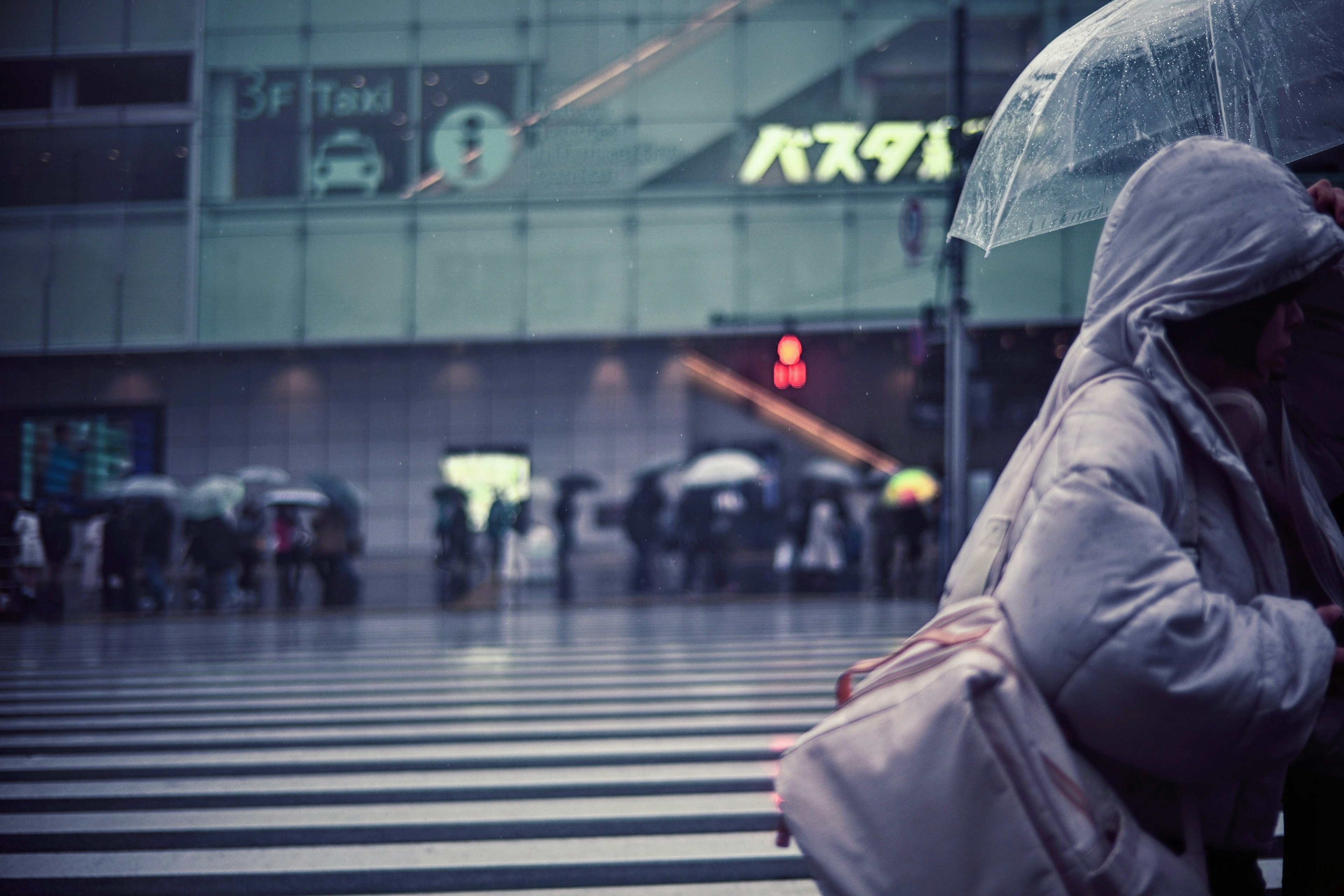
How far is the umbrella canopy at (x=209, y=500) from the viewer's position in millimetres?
16516

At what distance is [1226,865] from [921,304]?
58.2ft

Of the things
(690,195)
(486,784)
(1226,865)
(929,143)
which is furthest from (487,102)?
(1226,865)

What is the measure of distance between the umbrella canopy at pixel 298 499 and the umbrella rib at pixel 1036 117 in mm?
16396

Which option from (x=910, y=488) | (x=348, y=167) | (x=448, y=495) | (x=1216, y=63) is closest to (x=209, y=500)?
(x=448, y=495)

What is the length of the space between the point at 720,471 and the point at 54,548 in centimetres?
1256

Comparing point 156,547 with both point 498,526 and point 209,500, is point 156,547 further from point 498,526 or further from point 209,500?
point 498,526

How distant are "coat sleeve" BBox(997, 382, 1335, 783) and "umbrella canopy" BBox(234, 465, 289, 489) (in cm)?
2056

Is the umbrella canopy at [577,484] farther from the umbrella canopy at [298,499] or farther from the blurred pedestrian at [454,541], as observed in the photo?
the umbrella canopy at [298,499]

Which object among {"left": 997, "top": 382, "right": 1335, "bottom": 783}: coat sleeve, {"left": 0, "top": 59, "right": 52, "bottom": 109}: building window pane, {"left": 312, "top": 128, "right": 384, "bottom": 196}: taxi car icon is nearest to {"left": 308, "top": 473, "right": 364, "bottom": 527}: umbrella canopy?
{"left": 312, "top": 128, "right": 384, "bottom": 196}: taxi car icon

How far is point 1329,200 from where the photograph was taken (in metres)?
1.91

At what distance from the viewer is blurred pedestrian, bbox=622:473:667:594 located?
17250mm

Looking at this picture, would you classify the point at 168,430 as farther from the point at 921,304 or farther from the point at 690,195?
the point at 921,304

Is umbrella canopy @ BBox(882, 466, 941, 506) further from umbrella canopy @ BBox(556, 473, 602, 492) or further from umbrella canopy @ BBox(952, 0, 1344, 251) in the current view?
umbrella canopy @ BBox(952, 0, 1344, 251)

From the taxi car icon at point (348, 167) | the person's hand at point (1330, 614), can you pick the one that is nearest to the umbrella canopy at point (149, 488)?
the taxi car icon at point (348, 167)
